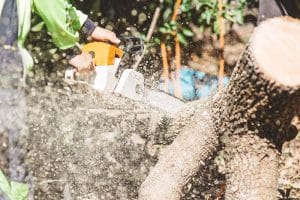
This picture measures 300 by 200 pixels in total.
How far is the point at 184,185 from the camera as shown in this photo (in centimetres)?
267

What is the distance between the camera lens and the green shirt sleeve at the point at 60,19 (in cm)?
305

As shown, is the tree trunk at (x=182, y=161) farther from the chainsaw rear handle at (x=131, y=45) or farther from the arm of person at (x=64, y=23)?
the chainsaw rear handle at (x=131, y=45)

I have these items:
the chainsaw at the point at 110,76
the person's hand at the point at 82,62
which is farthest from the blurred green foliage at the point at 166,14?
the person's hand at the point at 82,62

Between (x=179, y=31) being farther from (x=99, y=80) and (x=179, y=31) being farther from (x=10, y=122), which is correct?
(x=10, y=122)

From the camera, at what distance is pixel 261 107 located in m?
2.18

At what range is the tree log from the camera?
2076mm

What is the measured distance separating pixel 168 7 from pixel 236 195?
3407 mm

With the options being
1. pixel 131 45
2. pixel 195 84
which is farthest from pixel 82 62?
pixel 195 84

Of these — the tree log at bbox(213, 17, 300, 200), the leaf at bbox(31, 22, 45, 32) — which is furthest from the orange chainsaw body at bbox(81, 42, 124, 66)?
the tree log at bbox(213, 17, 300, 200)

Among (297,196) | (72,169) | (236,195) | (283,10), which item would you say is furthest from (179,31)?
(236,195)

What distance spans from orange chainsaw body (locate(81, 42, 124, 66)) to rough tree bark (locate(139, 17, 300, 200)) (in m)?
1.02

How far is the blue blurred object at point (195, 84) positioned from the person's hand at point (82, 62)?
152 centimetres

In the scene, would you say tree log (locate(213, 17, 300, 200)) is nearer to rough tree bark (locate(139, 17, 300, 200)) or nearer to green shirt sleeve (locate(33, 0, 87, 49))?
rough tree bark (locate(139, 17, 300, 200))

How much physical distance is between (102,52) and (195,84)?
1.71 metres
